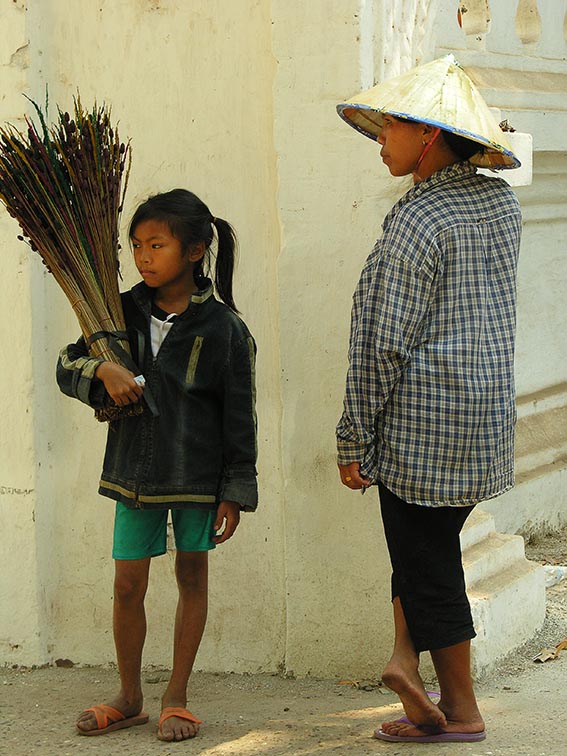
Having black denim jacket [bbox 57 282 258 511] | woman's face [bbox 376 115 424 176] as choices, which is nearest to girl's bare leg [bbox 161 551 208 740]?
black denim jacket [bbox 57 282 258 511]

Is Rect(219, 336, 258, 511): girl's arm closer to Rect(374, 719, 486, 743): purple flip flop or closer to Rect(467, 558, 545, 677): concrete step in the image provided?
Rect(374, 719, 486, 743): purple flip flop

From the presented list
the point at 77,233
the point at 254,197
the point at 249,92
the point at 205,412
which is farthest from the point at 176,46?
the point at 205,412

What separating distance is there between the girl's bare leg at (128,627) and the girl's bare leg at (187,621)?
10 cm

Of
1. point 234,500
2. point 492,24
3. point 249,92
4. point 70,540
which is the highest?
point 492,24

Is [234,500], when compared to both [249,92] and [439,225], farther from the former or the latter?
[249,92]

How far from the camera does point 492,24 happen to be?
513 cm

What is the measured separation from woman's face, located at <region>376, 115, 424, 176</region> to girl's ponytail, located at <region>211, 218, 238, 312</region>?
1.67ft

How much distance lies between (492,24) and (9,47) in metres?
2.17

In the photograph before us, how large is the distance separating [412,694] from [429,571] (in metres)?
0.32

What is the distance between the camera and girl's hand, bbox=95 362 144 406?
3.21 m

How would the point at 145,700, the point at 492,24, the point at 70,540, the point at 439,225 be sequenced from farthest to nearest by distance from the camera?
1. the point at 492,24
2. the point at 70,540
3. the point at 145,700
4. the point at 439,225

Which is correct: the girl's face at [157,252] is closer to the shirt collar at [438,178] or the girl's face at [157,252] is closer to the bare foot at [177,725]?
the shirt collar at [438,178]

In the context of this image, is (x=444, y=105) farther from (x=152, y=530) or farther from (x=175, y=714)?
(x=175, y=714)

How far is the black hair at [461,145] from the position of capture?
315cm
